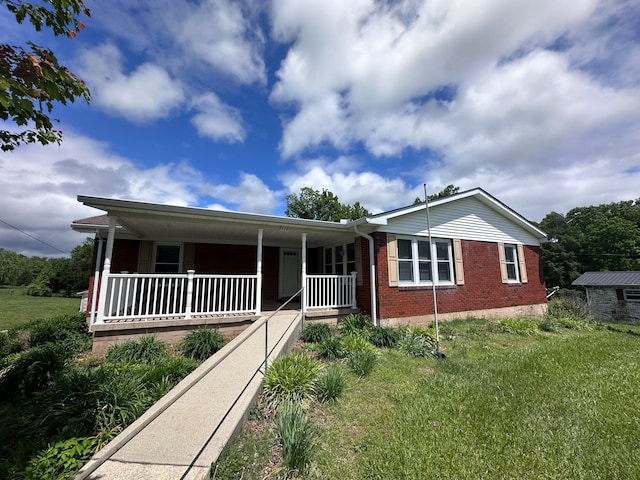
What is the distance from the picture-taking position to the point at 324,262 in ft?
38.5

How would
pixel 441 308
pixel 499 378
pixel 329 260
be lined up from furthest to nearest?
pixel 329 260
pixel 441 308
pixel 499 378

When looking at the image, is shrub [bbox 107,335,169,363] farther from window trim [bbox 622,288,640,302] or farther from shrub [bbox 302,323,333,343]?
window trim [bbox 622,288,640,302]

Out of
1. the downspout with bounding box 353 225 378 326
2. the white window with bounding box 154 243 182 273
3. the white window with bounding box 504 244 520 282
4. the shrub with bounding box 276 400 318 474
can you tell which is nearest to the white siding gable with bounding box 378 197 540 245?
the white window with bounding box 504 244 520 282

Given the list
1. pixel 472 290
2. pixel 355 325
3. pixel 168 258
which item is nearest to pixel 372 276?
pixel 355 325

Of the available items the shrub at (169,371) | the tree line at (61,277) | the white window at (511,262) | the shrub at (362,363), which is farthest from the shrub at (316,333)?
the tree line at (61,277)

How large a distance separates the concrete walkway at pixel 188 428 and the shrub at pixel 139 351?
5.20 ft

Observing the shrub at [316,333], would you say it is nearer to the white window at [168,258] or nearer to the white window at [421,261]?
the white window at [421,261]

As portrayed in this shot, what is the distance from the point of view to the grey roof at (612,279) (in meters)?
21.5

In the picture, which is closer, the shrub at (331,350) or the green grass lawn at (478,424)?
the green grass lawn at (478,424)

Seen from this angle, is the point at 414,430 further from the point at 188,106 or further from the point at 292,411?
the point at 188,106

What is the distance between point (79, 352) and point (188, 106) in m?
7.13

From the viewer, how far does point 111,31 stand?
16.8 feet

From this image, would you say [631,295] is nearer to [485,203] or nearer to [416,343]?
[485,203]

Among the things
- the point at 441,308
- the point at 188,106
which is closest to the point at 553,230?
the point at 441,308
